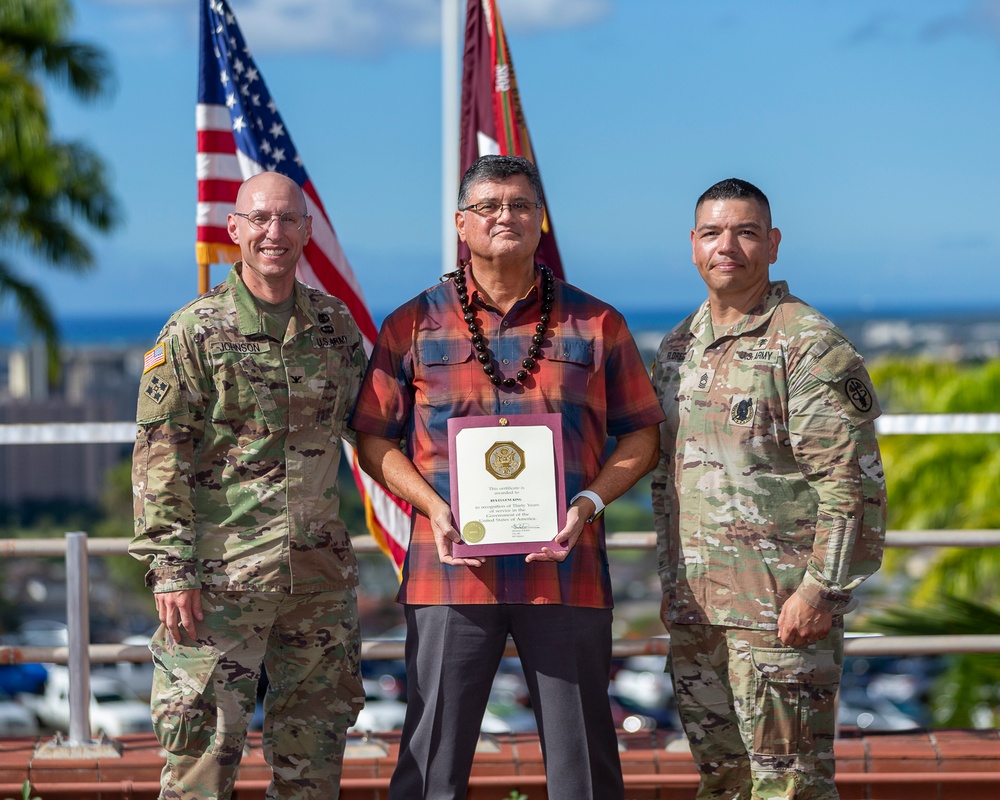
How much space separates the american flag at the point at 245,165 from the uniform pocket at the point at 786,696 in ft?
5.96

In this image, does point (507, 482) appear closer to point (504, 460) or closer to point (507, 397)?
point (504, 460)

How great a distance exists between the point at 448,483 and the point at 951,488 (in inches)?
510

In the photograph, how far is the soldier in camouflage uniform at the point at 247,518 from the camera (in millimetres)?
3516

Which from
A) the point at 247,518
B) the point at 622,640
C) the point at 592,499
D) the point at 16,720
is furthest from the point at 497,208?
the point at 16,720

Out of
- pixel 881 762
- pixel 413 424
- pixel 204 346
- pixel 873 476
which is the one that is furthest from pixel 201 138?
pixel 881 762

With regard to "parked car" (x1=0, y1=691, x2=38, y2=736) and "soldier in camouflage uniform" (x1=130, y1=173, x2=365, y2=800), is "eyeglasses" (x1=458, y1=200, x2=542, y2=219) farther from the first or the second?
"parked car" (x1=0, y1=691, x2=38, y2=736)

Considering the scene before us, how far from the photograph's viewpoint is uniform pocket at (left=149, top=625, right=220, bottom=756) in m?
3.51

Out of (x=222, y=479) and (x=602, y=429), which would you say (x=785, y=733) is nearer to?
(x=602, y=429)

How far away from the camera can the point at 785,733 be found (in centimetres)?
344

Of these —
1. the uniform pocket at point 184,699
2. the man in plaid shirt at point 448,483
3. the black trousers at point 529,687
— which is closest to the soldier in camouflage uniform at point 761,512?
the man in plaid shirt at point 448,483

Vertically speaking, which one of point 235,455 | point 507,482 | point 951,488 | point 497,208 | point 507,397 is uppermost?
point 497,208

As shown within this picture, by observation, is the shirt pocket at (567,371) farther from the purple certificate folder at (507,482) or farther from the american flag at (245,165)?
the american flag at (245,165)

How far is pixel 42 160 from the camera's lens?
23531 millimetres

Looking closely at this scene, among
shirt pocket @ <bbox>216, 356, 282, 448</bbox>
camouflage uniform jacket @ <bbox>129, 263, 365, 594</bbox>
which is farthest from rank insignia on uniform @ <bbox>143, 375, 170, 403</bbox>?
shirt pocket @ <bbox>216, 356, 282, 448</bbox>
